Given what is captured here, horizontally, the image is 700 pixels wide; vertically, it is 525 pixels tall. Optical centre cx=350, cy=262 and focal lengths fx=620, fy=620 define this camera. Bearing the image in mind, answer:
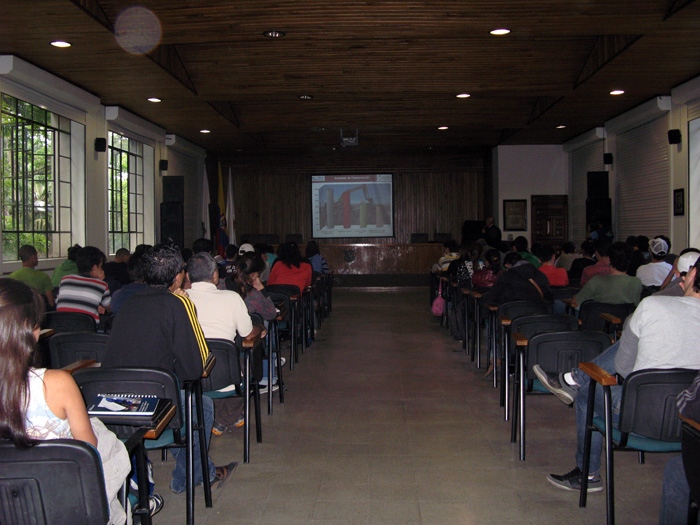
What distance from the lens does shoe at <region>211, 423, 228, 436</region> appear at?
14.0 ft

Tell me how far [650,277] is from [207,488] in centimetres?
454

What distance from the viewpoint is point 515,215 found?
14.3 metres

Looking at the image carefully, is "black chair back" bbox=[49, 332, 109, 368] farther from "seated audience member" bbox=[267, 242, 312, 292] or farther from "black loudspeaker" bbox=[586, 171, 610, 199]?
"black loudspeaker" bbox=[586, 171, 610, 199]

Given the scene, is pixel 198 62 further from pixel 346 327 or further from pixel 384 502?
pixel 384 502

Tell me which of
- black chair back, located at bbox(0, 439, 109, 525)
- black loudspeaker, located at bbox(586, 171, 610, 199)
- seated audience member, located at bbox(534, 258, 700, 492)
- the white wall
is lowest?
black chair back, located at bbox(0, 439, 109, 525)

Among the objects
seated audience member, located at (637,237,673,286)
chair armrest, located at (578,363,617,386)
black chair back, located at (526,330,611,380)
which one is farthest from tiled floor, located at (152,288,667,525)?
seated audience member, located at (637,237,673,286)

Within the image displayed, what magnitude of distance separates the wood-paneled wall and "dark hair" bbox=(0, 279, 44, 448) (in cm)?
1499

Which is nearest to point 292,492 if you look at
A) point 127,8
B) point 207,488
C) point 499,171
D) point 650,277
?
point 207,488

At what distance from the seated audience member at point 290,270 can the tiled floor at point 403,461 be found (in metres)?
1.31

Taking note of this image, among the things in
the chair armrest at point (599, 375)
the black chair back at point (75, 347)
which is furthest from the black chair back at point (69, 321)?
the chair armrest at point (599, 375)

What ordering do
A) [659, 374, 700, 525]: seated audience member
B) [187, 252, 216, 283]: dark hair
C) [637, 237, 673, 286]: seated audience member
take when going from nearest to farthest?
[659, 374, 700, 525]: seated audience member → [187, 252, 216, 283]: dark hair → [637, 237, 673, 286]: seated audience member

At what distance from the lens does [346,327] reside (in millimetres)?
8906

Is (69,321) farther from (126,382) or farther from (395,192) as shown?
(395,192)

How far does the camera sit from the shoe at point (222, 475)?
342 centimetres
